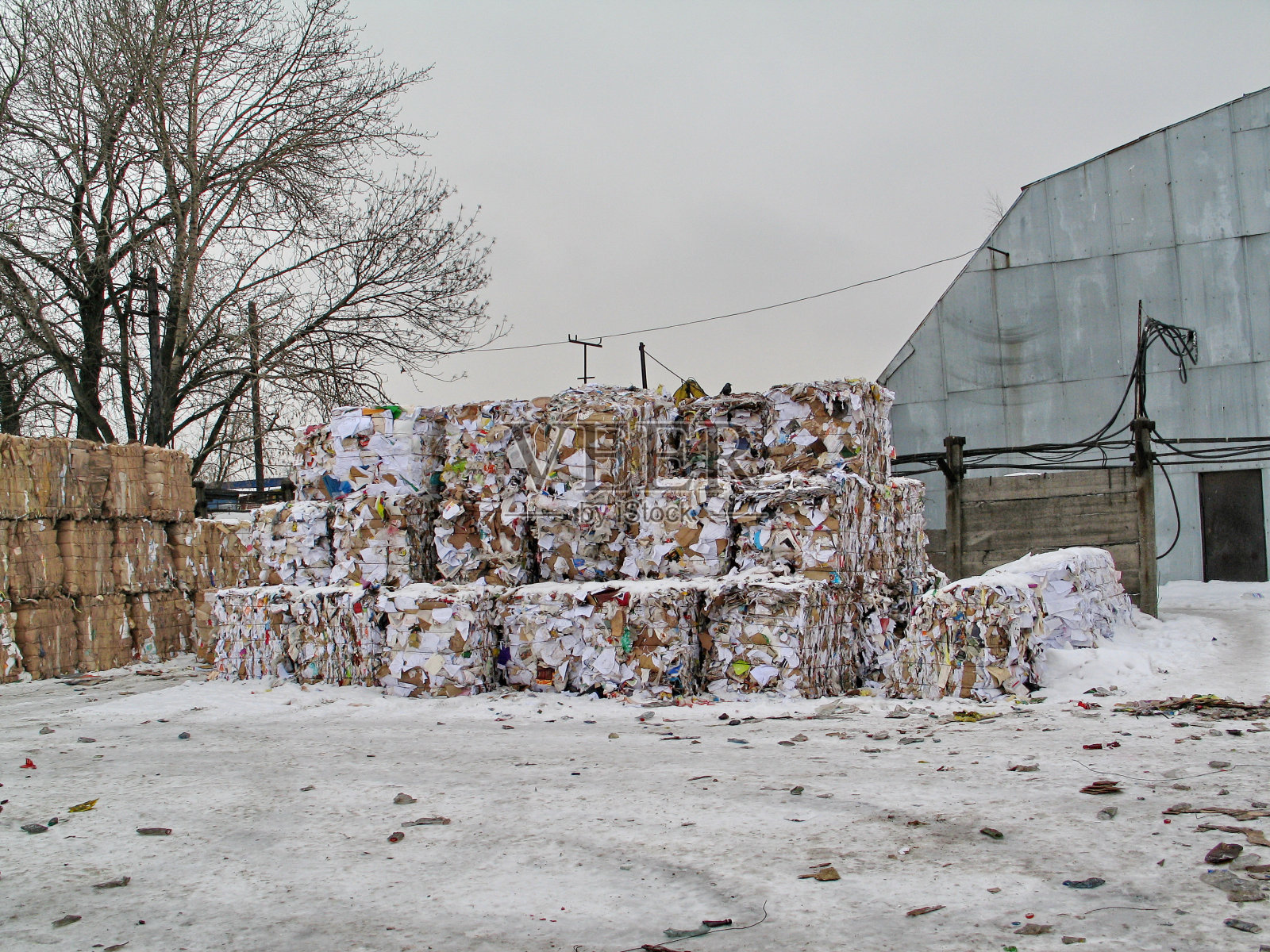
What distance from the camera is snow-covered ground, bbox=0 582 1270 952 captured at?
9.20ft

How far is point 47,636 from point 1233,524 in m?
15.5

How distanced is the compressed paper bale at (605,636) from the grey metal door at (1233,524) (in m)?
11.4

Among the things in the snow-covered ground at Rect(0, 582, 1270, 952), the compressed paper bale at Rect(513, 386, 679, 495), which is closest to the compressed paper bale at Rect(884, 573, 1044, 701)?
the snow-covered ground at Rect(0, 582, 1270, 952)

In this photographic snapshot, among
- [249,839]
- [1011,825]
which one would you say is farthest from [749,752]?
[249,839]

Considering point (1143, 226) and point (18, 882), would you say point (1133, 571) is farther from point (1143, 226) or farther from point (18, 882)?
point (18, 882)

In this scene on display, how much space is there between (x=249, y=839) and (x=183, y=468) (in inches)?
318

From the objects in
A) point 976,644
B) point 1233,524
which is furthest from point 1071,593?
point 1233,524

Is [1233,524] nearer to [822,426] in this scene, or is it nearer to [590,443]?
[822,426]

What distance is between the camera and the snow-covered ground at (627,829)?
280cm

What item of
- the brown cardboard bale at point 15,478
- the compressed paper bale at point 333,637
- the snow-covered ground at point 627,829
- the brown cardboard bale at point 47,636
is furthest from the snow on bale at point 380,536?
the brown cardboard bale at point 15,478

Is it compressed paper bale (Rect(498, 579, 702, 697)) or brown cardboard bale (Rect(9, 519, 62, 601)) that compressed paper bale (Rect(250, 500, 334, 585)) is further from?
brown cardboard bale (Rect(9, 519, 62, 601))

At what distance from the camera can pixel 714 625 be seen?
6.91 meters

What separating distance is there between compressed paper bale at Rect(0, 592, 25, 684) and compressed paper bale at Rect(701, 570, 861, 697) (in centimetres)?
644

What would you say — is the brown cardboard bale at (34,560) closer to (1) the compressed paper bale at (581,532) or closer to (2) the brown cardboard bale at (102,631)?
(2) the brown cardboard bale at (102,631)
